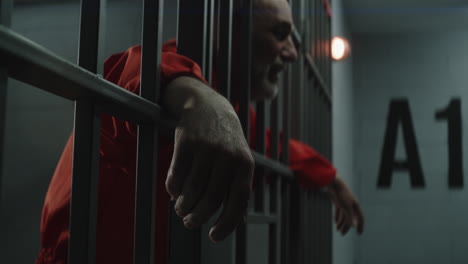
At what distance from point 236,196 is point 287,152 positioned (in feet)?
3.44

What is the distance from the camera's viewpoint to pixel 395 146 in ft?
15.4

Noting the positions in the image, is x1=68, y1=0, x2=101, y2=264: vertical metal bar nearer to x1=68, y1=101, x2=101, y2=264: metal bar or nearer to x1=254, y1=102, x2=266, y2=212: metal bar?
x1=68, y1=101, x2=101, y2=264: metal bar

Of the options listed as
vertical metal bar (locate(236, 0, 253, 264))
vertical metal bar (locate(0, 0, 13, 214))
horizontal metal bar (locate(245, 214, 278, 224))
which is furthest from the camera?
horizontal metal bar (locate(245, 214, 278, 224))

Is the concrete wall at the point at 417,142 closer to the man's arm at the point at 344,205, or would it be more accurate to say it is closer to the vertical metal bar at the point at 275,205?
the man's arm at the point at 344,205

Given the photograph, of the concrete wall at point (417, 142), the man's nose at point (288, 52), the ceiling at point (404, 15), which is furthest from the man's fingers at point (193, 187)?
the concrete wall at point (417, 142)

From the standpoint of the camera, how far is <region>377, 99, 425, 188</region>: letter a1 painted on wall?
4613 mm

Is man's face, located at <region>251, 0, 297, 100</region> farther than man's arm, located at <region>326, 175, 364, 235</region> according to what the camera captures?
No

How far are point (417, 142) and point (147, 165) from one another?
4.24 m

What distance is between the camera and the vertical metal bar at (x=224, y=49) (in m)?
1.00

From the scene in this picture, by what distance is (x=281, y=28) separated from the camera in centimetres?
132

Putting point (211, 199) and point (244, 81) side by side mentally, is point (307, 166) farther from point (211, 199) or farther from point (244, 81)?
point (211, 199)

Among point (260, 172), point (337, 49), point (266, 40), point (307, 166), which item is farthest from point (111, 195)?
point (337, 49)

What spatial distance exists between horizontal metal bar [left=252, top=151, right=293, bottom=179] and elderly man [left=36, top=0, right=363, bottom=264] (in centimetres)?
16

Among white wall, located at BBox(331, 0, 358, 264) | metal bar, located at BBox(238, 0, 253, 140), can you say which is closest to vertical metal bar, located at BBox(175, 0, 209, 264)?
metal bar, located at BBox(238, 0, 253, 140)
